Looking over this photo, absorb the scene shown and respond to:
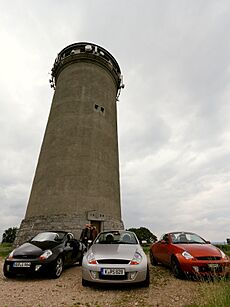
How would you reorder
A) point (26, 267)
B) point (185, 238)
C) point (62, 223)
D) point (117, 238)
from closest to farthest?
point (26, 267), point (117, 238), point (185, 238), point (62, 223)

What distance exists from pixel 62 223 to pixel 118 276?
11.2 meters

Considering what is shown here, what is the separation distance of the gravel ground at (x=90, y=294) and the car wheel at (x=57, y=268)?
11.1 inches

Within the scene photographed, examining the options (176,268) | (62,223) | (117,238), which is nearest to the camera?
(176,268)

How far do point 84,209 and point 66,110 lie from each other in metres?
8.53

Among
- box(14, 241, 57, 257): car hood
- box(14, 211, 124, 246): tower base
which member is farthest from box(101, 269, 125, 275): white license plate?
box(14, 211, 124, 246): tower base

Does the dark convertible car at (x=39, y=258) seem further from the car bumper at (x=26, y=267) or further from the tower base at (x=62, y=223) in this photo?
the tower base at (x=62, y=223)

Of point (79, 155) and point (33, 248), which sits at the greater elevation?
point (79, 155)

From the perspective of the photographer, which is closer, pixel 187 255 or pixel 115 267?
pixel 115 267

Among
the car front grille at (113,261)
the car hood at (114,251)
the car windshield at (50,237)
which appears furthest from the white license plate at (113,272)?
the car windshield at (50,237)

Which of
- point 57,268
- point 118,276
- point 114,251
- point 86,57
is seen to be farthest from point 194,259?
point 86,57

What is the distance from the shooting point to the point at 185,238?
8.42 metres

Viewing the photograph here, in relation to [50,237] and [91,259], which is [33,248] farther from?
[91,259]

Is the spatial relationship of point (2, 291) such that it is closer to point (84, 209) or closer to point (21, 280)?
point (21, 280)

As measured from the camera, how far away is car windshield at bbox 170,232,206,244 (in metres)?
8.21
